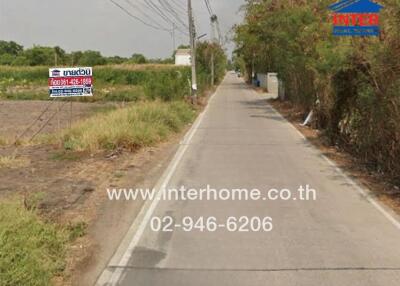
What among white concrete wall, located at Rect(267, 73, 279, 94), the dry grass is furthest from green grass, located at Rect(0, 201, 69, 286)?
white concrete wall, located at Rect(267, 73, 279, 94)

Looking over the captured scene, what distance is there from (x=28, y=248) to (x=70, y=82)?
1071 cm

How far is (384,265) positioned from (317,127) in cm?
1359

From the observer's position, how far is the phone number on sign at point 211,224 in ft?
23.5

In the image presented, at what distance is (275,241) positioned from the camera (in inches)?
260

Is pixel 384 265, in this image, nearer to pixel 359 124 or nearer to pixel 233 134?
pixel 359 124

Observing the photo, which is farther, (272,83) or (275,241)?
(272,83)

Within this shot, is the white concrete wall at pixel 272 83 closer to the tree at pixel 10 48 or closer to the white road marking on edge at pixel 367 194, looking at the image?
the white road marking on edge at pixel 367 194

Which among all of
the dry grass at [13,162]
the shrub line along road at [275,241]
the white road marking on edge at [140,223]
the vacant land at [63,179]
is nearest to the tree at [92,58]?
the vacant land at [63,179]

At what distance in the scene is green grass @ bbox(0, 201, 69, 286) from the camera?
484 cm

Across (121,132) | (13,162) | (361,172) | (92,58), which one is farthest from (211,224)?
(92,58)

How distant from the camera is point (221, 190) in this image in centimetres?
954

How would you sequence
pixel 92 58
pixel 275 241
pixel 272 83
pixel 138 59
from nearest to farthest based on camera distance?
pixel 275 241, pixel 272 83, pixel 92 58, pixel 138 59

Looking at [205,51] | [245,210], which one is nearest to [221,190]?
[245,210]

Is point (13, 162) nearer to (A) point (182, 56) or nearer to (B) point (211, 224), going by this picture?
(B) point (211, 224)
